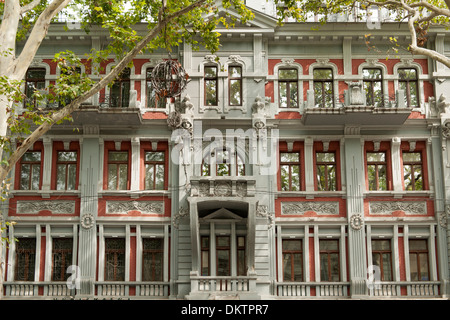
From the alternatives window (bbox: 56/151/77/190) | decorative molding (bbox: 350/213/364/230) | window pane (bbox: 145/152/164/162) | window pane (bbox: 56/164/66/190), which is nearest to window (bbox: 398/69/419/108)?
decorative molding (bbox: 350/213/364/230)

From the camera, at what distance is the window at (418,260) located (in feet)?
83.5

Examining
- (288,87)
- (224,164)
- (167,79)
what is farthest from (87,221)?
(288,87)

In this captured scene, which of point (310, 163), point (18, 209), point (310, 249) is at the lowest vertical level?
point (310, 249)

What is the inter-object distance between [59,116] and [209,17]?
11.7m

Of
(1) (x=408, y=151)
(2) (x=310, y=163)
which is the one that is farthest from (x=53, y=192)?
(1) (x=408, y=151)

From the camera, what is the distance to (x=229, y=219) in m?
→ 25.1

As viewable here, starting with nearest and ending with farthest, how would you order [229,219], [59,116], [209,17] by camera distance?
[59,116] < [229,219] < [209,17]

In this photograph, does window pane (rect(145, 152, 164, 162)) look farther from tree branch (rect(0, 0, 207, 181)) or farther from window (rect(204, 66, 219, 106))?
tree branch (rect(0, 0, 207, 181))

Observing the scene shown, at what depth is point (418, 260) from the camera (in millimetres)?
25578

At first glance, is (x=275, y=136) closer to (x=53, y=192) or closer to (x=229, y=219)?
(x=229, y=219)

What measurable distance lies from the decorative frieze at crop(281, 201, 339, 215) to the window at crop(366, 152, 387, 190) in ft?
6.67

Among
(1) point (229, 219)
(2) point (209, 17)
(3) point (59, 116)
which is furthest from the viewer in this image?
(2) point (209, 17)

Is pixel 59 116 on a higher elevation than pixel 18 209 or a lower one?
higher

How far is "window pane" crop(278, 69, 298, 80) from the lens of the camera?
27.3 metres
